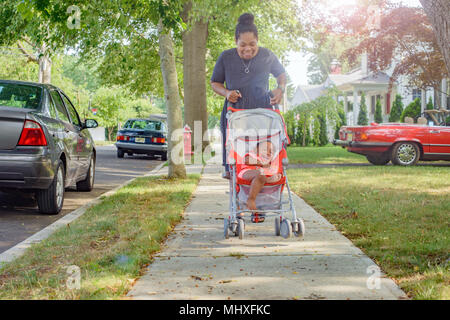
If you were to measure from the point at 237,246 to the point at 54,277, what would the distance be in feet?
5.99

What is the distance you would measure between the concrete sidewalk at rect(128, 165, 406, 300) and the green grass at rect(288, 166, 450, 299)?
178mm

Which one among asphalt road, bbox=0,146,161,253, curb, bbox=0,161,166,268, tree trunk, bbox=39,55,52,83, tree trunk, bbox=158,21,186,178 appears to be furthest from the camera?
tree trunk, bbox=39,55,52,83

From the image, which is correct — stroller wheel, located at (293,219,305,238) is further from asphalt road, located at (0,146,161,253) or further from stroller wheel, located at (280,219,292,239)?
asphalt road, located at (0,146,161,253)

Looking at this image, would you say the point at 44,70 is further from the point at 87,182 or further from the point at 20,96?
the point at 20,96

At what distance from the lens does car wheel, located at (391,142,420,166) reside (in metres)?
14.3

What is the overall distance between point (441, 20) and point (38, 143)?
15.7ft

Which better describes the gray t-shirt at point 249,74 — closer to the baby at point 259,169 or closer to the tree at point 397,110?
the baby at point 259,169

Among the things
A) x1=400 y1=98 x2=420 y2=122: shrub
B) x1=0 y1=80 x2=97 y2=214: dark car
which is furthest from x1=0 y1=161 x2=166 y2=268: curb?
x1=400 y1=98 x2=420 y2=122: shrub

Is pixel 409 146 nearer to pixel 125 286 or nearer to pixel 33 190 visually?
pixel 33 190

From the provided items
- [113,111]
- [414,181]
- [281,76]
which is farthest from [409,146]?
[113,111]

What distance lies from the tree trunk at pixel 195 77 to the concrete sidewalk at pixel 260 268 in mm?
13886

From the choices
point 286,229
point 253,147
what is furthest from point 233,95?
point 286,229

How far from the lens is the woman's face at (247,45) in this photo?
5.61 m

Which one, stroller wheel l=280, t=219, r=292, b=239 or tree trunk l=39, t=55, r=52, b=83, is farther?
tree trunk l=39, t=55, r=52, b=83
